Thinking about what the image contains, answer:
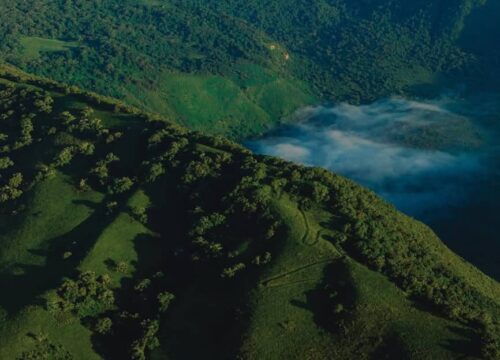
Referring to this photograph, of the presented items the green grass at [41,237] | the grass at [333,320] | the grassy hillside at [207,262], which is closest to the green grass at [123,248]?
the grassy hillside at [207,262]

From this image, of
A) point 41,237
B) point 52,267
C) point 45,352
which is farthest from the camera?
point 41,237

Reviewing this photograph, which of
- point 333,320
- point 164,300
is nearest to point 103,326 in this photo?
point 164,300

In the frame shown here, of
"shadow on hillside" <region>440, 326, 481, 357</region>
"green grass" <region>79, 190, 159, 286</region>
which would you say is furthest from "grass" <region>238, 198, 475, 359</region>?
"green grass" <region>79, 190, 159, 286</region>

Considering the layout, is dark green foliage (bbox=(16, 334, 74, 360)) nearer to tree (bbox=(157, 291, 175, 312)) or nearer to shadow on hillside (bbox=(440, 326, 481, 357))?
tree (bbox=(157, 291, 175, 312))

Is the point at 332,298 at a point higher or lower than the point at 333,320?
higher

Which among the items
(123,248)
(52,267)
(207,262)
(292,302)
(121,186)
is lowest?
(52,267)

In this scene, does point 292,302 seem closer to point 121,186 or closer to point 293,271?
point 293,271

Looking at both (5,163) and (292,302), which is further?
A: (5,163)
